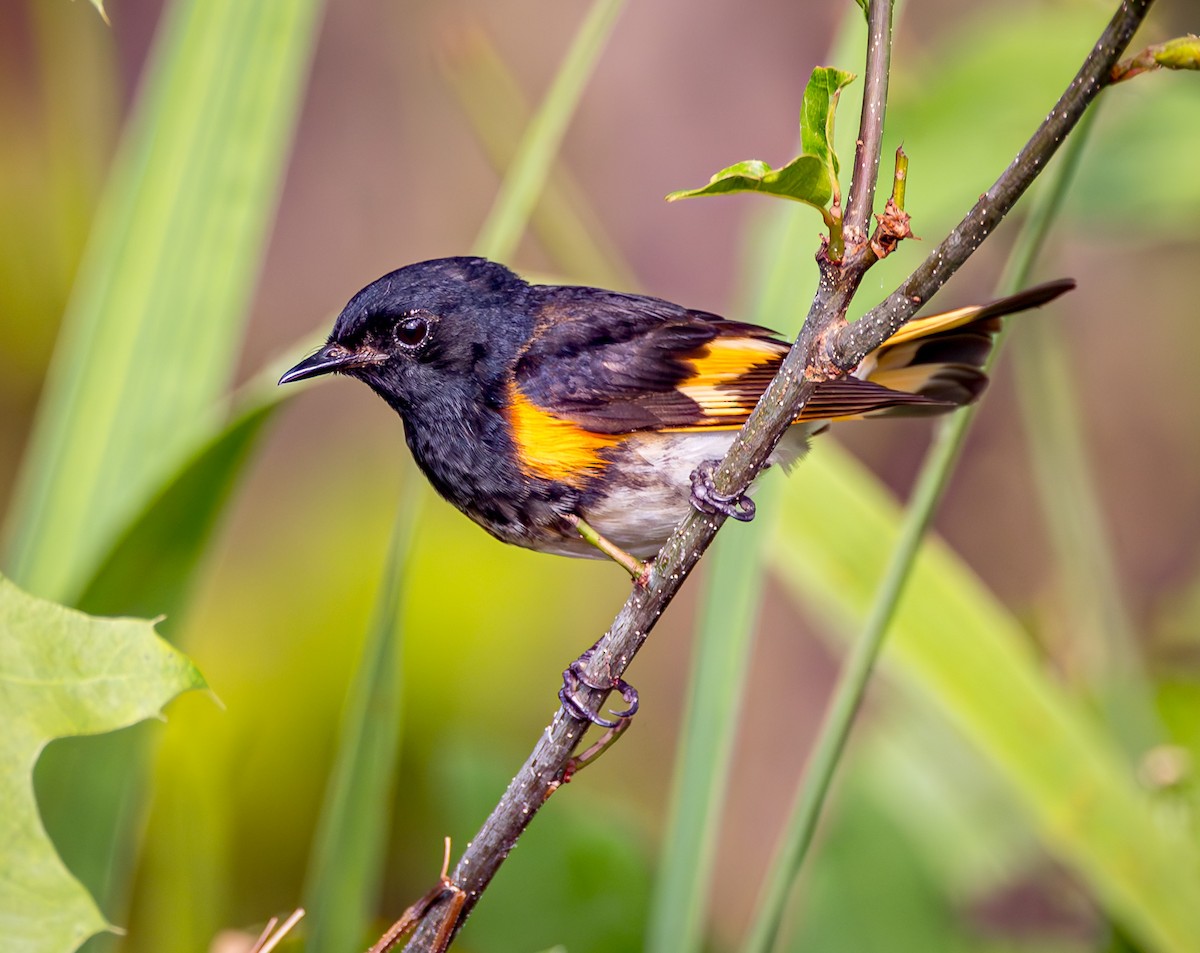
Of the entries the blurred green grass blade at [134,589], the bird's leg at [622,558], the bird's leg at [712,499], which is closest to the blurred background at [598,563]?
the blurred green grass blade at [134,589]

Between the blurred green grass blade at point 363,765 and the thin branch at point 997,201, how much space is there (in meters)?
0.75

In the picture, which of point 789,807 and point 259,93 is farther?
point 789,807

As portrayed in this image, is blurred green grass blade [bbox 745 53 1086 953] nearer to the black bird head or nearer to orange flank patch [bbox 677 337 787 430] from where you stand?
orange flank patch [bbox 677 337 787 430]

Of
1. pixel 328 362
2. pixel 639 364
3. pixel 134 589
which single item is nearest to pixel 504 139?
pixel 639 364

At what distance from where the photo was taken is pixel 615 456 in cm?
149

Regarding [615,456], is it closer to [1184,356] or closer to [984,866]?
[984,866]

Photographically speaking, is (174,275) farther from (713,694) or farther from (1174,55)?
(1174,55)

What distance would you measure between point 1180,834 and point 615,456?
977mm

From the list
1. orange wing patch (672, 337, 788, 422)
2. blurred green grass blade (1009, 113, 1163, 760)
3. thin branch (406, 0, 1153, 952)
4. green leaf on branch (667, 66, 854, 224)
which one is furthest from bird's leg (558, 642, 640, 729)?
blurred green grass blade (1009, 113, 1163, 760)

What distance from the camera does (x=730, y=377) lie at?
158cm

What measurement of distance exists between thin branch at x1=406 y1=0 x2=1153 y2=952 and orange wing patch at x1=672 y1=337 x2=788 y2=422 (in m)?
0.49

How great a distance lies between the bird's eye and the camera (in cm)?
150

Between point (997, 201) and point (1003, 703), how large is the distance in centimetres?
112

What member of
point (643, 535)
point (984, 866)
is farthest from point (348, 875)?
point (984, 866)
